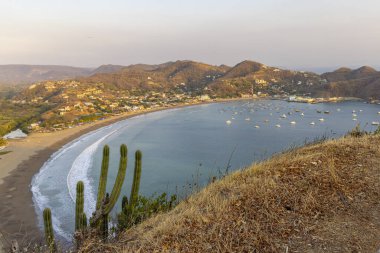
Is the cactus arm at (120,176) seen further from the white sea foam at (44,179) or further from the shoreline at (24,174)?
the white sea foam at (44,179)

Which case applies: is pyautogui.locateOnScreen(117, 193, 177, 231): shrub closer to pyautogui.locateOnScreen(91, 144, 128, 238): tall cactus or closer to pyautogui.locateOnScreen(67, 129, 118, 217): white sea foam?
pyautogui.locateOnScreen(91, 144, 128, 238): tall cactus

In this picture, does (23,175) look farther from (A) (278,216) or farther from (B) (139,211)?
(A) (278,216)

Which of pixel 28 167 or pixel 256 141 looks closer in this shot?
pixel 28 167

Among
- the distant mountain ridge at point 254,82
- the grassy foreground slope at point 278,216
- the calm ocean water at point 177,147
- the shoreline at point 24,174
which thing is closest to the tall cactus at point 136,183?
the calm ocean water at point 177,147

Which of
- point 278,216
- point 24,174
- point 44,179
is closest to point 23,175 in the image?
point 24,174

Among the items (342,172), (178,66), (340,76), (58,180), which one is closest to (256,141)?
(58,180)

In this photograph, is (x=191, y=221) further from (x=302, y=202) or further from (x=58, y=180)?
(x=58, y=180)
